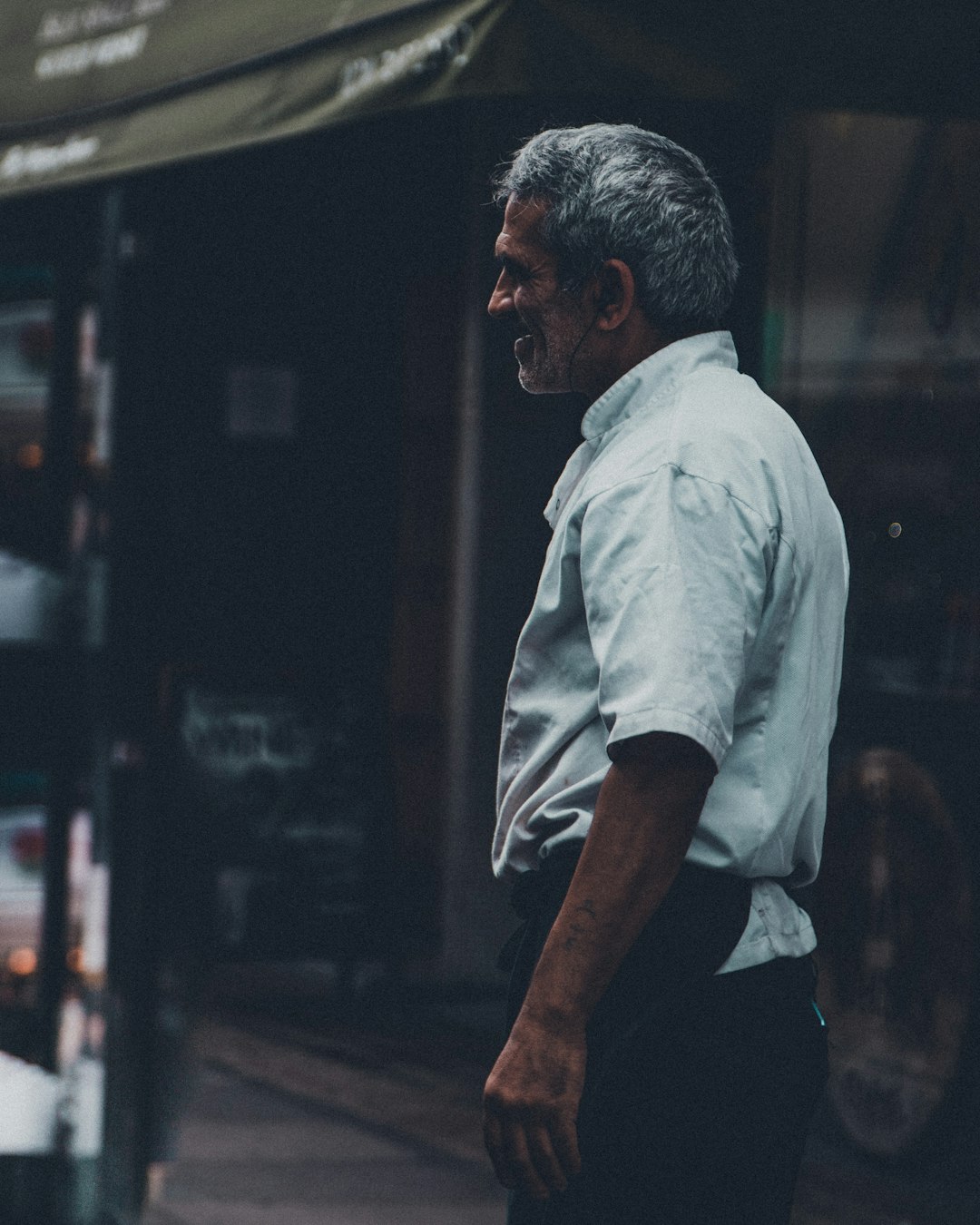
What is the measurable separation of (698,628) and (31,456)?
3.14 metres

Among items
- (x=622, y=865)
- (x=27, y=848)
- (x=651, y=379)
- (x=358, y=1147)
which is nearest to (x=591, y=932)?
(x=622, y=865)

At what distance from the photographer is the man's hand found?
1.85m

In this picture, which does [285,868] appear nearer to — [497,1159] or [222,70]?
[222,70]

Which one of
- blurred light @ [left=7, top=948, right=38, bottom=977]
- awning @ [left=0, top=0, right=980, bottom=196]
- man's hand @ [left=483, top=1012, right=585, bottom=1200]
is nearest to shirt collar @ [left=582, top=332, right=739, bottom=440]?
man's hand @ [left=483, top=1012, right=585, bottom=1200]

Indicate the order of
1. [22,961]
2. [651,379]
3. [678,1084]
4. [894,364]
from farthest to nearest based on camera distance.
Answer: [894,364], [22,961], [651,379], [678,1084]

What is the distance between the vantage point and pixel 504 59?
3.07 meters

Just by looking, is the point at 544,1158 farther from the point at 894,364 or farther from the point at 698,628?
the point at 894,364

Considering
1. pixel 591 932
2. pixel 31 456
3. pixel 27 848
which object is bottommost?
pixel 27 848

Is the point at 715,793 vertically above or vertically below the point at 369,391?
below

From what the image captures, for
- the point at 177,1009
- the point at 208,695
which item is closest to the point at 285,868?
the point at 208,695

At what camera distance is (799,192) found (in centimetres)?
479

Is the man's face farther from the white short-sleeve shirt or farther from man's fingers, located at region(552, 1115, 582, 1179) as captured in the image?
man's fingers, located at region(552, 1115, 582, 1179)

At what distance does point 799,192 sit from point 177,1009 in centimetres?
248

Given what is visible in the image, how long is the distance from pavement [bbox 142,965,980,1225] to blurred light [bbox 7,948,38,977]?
2.09 feet
